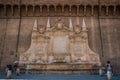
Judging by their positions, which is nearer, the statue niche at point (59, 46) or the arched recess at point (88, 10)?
the statue niche at point (59, 46)

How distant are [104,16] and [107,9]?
0.63 meters

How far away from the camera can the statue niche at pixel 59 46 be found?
1919 cm

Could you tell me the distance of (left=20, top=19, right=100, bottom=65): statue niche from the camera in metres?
19.2

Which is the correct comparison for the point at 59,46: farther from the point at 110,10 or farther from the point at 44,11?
the point at 110,10

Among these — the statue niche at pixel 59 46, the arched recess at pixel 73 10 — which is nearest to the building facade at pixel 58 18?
the arched recess at pixel 73 10

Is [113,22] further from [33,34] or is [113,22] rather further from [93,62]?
[33,34]

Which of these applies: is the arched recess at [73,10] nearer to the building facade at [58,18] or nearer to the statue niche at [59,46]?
the building facade at [58,18]

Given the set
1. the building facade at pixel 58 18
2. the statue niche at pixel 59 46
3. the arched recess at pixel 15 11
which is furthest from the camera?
the arched recess at pixel 15 11

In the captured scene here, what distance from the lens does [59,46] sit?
19.7 m

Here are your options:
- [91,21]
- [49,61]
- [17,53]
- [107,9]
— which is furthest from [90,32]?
[17,53]

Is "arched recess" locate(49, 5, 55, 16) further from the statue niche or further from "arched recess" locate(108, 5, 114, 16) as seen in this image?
"arched recess" locate(108, 5, 114, 16)

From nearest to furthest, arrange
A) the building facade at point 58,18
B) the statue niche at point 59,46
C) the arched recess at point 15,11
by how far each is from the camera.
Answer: the statue niche at point 59,46 < the building facade at point 58,18 < the arched recess at point 15,11

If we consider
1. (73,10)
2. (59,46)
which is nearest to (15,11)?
(73,10)

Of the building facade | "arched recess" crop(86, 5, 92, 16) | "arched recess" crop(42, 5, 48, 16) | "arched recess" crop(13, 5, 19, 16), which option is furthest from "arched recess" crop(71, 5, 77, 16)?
"arched recess" crop(13, 5, 19, 16)
